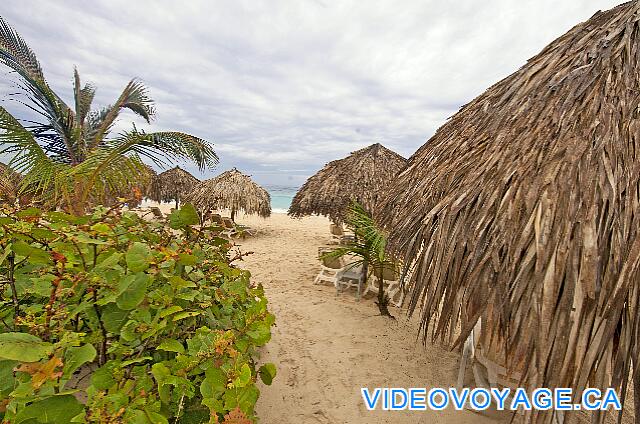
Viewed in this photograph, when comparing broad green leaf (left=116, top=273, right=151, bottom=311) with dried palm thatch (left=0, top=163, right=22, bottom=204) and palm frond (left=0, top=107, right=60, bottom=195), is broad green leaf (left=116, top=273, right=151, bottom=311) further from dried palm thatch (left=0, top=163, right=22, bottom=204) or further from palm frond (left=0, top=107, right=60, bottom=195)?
palm frond (left=0, top=107, right=60, bottom=195)

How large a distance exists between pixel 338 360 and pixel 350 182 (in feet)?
15.1

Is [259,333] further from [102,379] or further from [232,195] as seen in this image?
[232,195]

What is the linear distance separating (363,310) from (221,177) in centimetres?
974

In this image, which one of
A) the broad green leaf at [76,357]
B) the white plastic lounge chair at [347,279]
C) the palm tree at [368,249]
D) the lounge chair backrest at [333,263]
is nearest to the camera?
the broad green leaf at [76,357]

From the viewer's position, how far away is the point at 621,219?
5.11 feet

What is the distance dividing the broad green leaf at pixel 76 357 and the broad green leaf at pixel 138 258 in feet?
0.85

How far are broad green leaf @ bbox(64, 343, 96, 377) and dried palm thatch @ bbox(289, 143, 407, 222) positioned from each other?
20.1ft

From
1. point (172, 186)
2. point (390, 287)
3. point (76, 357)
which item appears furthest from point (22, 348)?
point (172, 186)

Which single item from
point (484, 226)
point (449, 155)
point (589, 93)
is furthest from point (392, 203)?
point (589, 93)

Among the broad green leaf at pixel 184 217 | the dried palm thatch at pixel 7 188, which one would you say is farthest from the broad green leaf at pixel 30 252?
the dried palm thatch at pixel 7 188

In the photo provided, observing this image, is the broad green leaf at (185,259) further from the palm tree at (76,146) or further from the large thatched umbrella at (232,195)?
the large thatched umbrella at (232,195)

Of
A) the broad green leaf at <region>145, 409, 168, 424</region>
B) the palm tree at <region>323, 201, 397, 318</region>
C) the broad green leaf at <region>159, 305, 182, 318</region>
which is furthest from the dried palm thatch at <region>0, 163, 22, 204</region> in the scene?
the palm tree at <region>323, 201, 397, 318</region>

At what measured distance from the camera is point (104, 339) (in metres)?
1.13

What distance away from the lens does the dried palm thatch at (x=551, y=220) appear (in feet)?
4.80
